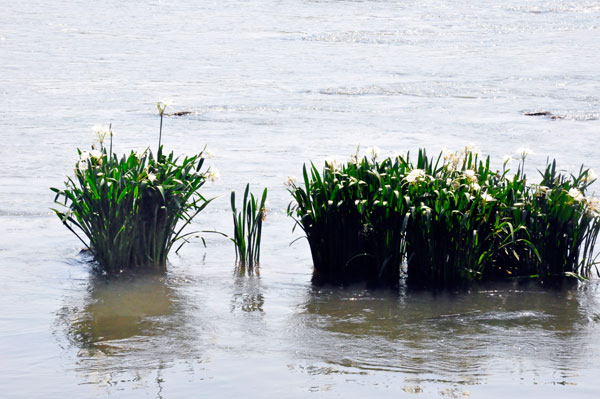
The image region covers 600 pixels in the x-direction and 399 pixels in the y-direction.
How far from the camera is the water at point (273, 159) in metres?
5.71

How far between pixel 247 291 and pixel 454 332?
1602 millimetres

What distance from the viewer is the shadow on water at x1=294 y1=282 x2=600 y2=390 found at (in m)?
5.74

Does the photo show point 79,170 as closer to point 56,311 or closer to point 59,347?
point 56,311

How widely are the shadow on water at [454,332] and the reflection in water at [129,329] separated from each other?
77 cm

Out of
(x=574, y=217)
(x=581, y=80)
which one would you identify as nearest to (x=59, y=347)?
(x=574, y=217)

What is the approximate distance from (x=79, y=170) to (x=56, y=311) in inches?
46.6

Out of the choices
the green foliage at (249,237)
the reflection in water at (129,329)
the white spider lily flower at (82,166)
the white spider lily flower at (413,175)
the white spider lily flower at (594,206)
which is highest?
the white spider lily flower at (413,175)

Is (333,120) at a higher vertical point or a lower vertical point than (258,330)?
higher

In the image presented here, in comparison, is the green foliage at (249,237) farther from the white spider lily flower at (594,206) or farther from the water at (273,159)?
the white spider lily flower at (594,206)

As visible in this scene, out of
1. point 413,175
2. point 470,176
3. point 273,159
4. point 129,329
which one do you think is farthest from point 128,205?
point 273,159

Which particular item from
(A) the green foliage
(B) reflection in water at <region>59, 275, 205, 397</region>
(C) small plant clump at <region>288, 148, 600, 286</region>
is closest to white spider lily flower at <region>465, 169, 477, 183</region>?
(C) small plant clump at <region>288, 148, 600, 286</region>

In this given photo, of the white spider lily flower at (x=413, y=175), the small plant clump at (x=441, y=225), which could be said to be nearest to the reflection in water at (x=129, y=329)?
the small plant clump at (x=441, y=225)

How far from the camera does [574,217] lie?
7289 millimetres

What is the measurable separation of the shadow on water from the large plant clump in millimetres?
1183
